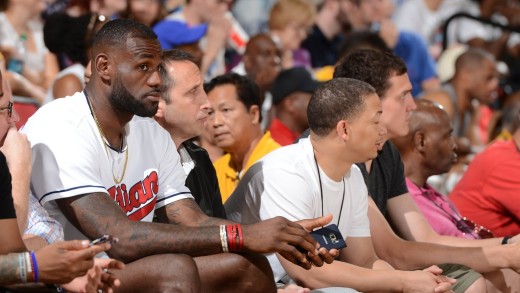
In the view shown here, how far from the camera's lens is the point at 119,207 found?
4070 mm

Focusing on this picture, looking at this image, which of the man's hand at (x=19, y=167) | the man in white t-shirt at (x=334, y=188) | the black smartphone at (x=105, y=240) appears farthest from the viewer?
the man in white t-shirt at (x=334, y=188)

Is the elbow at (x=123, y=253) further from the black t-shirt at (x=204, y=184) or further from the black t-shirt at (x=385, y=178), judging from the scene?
the black t-shirt at (x=385, y=178)

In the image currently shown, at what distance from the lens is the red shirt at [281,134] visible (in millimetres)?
7320

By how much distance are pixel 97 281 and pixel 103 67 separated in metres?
1.04

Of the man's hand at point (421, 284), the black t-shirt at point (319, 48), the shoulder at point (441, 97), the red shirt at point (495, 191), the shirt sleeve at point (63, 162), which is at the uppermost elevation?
the black t-shirt at point (319, 48)

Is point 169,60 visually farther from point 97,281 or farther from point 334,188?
point 97,281

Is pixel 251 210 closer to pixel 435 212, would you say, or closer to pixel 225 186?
pixel 225 186

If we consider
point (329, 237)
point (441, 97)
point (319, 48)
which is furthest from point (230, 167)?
point (319, 48)

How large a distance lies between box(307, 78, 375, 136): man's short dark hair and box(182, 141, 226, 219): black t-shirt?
56 cm

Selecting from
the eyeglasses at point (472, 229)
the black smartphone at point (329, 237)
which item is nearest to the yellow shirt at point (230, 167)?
the eyeglasses at point (472, 229)

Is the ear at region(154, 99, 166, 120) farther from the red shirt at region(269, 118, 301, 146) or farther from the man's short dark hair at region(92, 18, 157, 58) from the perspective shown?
the red shirt at region(269, 118, 301, 146)

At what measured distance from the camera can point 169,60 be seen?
5.15 meters

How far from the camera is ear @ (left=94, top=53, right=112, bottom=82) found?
4.36 metres

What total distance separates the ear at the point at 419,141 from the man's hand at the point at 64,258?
10.0 ft
